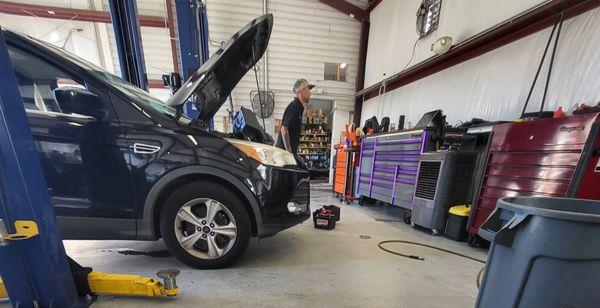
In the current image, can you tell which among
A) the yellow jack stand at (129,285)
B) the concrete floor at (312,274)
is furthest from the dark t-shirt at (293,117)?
the yellow jack stand at (129,285)

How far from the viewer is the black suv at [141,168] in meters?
1.32

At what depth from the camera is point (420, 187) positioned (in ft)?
8.94

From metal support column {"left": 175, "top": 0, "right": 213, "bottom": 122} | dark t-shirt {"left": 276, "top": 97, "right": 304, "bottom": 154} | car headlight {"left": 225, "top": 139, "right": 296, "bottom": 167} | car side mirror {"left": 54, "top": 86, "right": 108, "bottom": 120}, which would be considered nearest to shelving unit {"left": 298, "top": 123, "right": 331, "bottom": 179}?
metal support column {"left": 175, "top": 0, "right": 213, "bottom": 122}

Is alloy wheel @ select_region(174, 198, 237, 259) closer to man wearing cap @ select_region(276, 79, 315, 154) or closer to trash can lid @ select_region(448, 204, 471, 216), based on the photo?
man wearing cap @ select_region(276, 79, 315, 154)

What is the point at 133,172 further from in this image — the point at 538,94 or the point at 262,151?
the point at 538,94

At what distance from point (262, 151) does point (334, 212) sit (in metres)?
1.41

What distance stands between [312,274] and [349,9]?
6606mm

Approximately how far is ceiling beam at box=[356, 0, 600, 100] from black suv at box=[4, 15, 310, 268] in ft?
10.4

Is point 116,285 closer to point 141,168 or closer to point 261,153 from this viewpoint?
point 141,168

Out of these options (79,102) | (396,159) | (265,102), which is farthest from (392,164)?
(265,102)

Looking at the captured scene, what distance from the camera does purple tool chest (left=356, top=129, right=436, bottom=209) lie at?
287 cm

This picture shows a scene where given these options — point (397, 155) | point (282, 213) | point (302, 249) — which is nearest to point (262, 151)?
point (282, 213)

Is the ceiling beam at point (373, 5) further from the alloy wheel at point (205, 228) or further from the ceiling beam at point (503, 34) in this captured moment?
the alloy wheel at point (205, 228)

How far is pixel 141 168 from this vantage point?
1403 millimetres
